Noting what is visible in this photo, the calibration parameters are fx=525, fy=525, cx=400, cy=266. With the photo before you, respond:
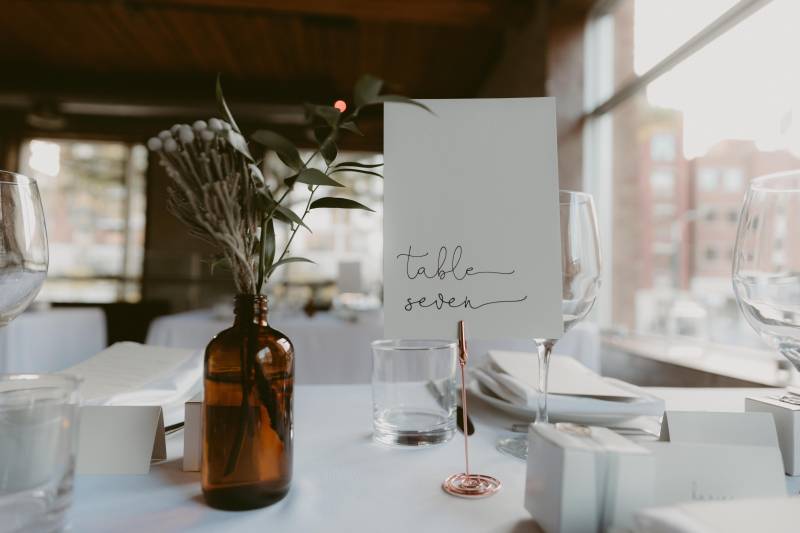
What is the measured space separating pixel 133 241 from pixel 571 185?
479cm

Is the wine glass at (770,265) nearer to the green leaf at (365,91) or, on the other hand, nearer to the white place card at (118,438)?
the green leaf at (365,91)

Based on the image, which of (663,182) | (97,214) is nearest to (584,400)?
(663,182)

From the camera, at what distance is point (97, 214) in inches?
228

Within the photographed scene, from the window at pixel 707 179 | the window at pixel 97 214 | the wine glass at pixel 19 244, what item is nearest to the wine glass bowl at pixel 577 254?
the wine glass at pixel 19 244

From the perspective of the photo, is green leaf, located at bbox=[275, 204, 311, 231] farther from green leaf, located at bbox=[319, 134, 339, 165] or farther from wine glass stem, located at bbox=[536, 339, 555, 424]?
wine glass stem, located at bbox=[536, 339, 555, 424]

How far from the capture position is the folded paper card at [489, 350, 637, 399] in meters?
0.64

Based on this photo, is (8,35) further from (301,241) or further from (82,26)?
(301,241)

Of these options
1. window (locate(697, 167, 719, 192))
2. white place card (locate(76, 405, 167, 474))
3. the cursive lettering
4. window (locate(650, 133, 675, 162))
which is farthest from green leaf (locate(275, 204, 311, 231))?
window (locate(650, 133, 675, 162))

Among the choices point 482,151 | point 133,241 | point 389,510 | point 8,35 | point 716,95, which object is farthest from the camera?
point 133,241

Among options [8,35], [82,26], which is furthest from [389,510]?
[8,35]

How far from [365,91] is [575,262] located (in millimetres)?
264

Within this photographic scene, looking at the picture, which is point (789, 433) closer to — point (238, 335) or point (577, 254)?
point (577, 254)

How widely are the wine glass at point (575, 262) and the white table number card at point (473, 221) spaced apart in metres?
0.04

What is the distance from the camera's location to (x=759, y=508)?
28 centimetres
